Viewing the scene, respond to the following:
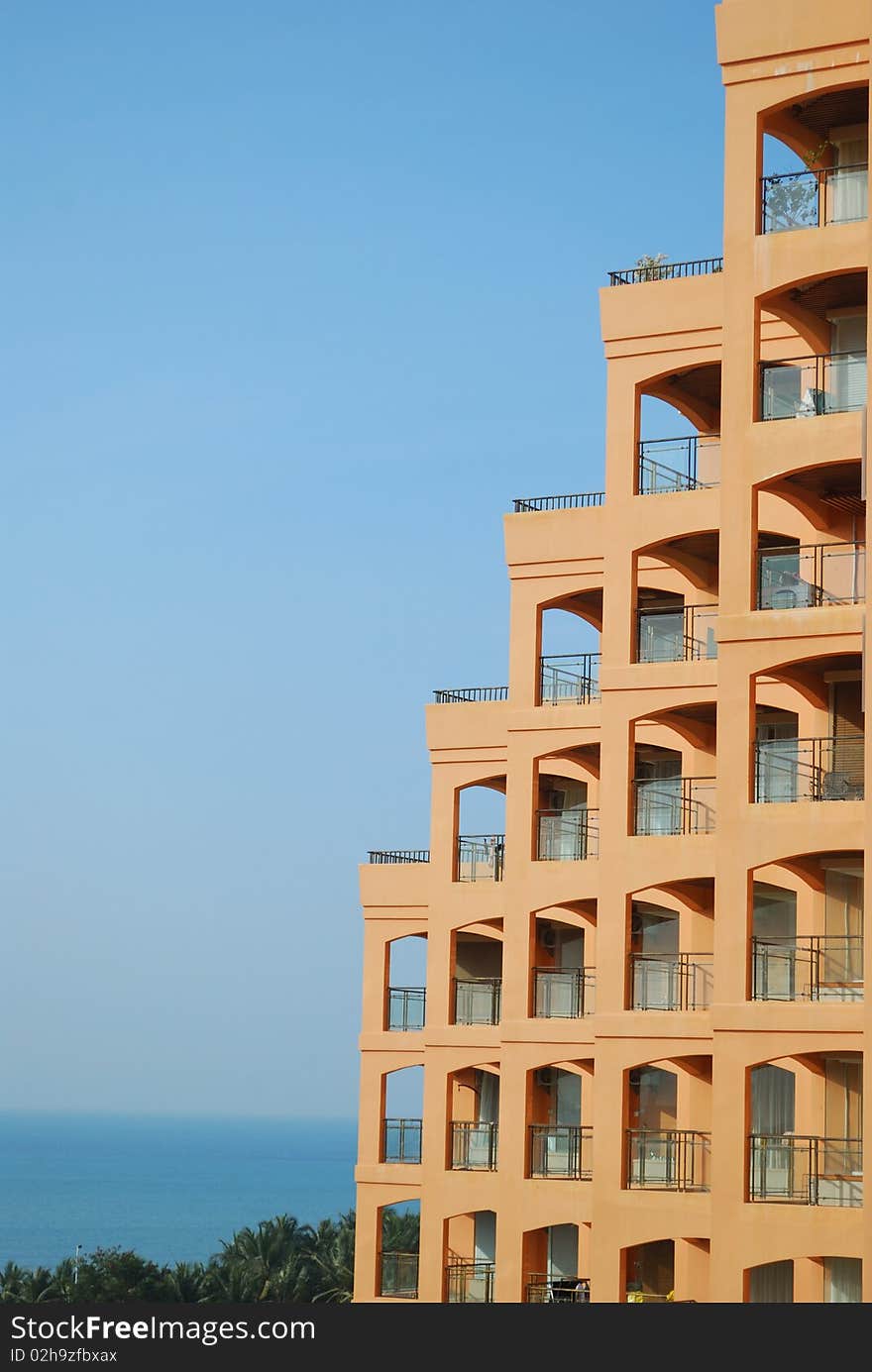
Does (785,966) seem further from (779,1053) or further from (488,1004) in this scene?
(488,1004)

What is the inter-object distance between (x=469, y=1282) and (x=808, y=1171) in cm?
1484

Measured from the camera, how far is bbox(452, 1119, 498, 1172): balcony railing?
48.6 meters

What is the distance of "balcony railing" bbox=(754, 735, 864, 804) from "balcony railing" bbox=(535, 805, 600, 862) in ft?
27.6

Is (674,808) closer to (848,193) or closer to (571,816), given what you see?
(571,816)

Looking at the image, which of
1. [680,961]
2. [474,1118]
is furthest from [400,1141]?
[680,961]

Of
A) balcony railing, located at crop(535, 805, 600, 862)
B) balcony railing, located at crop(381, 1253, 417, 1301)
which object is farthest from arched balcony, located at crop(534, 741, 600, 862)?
balcony railing, located at crop(381, 1253, 417, 1301)

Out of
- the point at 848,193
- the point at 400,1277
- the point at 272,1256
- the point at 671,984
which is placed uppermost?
the point at 848,193

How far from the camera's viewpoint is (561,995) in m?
46.5

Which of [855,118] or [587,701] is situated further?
[587,701]

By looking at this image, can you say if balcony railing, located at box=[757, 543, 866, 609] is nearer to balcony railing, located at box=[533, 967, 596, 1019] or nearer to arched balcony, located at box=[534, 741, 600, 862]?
arched balcony, located at box=[534, 741, 600, 862]

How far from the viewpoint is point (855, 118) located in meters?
38.9

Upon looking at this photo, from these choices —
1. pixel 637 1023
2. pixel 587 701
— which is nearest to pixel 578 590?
pixel 587 701

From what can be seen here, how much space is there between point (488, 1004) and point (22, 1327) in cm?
2567

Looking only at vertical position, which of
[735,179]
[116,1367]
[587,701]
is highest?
A: [735,179]
